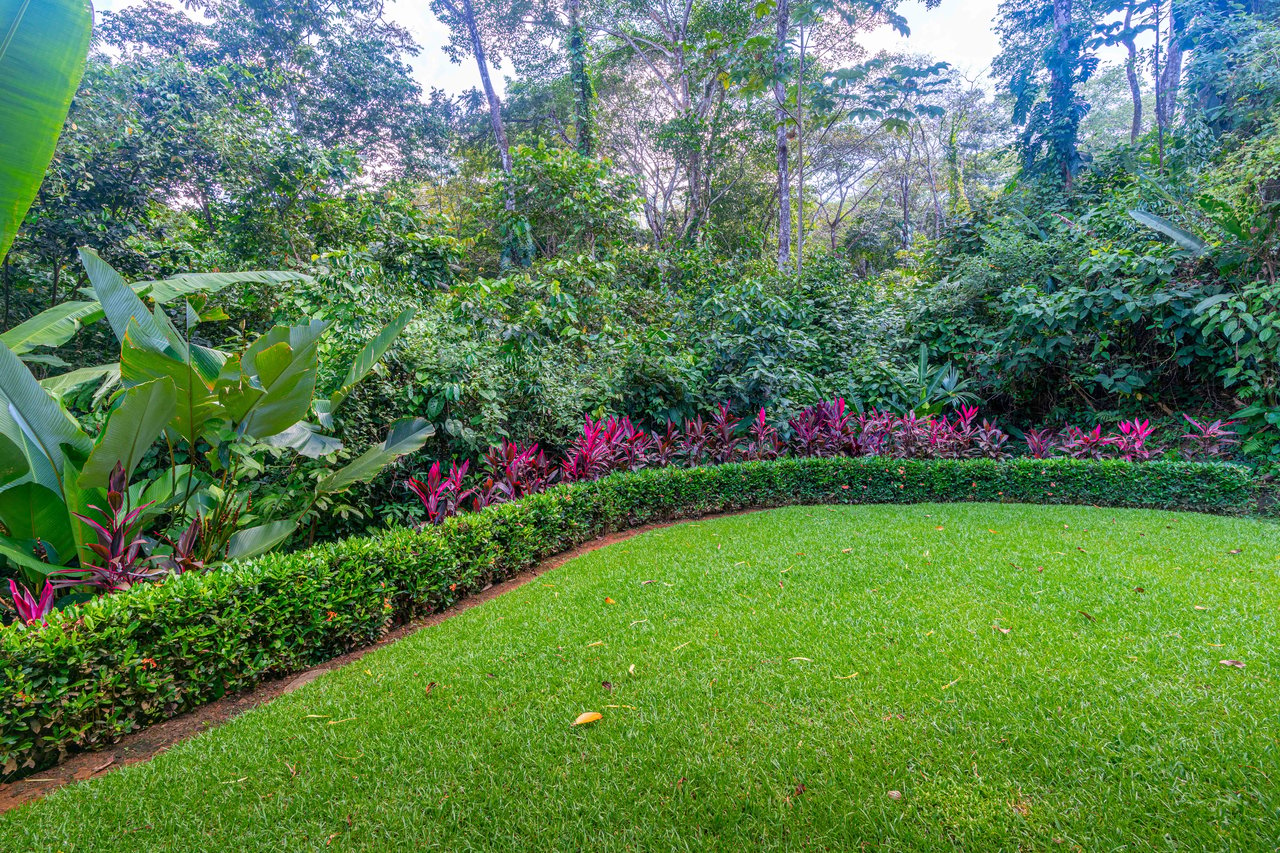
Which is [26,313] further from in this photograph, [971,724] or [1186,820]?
[1186,820]

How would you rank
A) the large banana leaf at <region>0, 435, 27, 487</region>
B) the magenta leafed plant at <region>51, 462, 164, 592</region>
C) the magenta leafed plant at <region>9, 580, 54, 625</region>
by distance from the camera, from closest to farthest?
the magenta leafed plant at <region>9, 580, 54, 625</region> < the magenta leafed plant at <region>51, 462, 164, 592</region> < the large banana leaf at <region>0, 435, 27, 487</region>

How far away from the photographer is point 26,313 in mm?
6352

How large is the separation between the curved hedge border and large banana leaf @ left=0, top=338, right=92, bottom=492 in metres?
0.97

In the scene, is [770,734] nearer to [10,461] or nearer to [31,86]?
[10,461]

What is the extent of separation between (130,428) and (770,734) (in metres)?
3.21

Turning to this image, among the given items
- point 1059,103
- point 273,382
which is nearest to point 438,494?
point 273,382

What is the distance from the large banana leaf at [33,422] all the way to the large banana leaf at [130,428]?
0.18m

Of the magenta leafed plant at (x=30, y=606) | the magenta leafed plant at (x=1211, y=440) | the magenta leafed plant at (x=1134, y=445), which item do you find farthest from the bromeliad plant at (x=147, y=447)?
the magenta leafed plant at (x=1211, y=440)

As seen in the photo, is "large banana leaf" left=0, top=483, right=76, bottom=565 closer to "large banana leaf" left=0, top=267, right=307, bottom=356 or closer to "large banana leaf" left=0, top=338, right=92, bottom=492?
"large banana leaf" left=0, top=338, right=92, bottom=492

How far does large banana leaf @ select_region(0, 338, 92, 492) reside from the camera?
2.57m

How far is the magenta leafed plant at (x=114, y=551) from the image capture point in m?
2.45

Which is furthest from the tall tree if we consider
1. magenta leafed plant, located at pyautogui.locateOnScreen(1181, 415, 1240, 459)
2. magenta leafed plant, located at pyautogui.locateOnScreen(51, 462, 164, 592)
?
magenta leafed plant, located at pyautogui.locateOnScreen(51, 462, 164, 592)

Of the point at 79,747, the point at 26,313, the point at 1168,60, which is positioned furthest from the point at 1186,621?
the point at 1168,60

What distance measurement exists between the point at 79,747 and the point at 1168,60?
2304 centimetres
